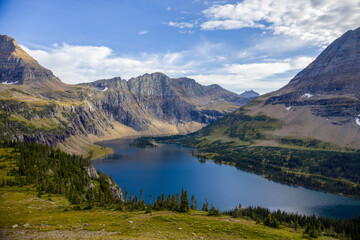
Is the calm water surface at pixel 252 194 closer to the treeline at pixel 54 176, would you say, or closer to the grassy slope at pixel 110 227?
the treeline at pixel 54 176

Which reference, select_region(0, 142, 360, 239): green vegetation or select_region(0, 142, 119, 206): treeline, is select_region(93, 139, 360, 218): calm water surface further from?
select_region(0, 142, 119, 206): treeline

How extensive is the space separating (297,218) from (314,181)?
105 meters

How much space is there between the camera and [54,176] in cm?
10050

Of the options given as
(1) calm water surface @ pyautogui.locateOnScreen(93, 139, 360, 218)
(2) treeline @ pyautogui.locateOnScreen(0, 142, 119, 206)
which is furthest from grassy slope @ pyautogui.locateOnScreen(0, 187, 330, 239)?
(1) calm water surface @ pyautogui.locateOnScreen(93, 139, 360, 218)

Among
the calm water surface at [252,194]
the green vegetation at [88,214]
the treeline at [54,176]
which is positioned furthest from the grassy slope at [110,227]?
the calm water surface at [252,194]

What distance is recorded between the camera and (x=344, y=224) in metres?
106

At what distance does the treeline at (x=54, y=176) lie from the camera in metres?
85.1

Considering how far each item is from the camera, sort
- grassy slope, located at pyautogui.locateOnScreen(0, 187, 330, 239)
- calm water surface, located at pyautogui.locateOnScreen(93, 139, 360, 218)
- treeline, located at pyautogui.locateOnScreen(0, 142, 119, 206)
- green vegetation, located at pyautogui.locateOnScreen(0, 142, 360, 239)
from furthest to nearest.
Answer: calm water surface, located at pyautogui.locateOnScreen(93, 139, 360, 218) → treeline, located at pyautogui.locateOnScreen(0, 142, 119, 206) → green vegetation, located at pyautogui.locateOnScreen(0, 142, 360, 239) → grassy slope, located at pyautogui.locateOnScreen(0, 187, 330, 239)

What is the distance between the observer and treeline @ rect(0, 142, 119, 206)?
85062mm

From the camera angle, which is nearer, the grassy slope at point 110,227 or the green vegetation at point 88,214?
the grassy slope at point 110,227

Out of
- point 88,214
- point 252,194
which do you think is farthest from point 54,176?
point 252,194

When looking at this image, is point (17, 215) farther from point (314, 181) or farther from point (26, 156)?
point (314, 181)

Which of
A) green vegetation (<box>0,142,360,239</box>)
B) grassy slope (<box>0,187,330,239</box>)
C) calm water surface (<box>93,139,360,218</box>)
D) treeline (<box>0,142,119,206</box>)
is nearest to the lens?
grassy slope (<box>0,187,330,239</box>)

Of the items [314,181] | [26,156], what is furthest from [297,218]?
[26,156]
